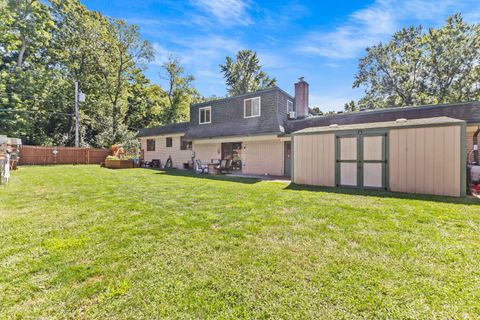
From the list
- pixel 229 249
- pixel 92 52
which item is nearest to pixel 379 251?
pixel 229 249

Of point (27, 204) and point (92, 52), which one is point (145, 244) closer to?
point (27, 204)

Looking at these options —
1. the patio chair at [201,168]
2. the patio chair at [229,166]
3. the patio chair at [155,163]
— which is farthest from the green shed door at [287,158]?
the patio chair at [155,163]

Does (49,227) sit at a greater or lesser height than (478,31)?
lesser

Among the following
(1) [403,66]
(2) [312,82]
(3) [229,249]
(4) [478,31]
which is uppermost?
(4) [478,31]

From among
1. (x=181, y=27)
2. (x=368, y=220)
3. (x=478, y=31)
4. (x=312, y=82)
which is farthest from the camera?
(x=478, y=31)

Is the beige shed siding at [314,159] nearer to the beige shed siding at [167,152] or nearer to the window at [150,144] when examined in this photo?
the beige shed siding at [167,152]

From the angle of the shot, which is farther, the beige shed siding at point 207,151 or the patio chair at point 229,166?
the beige shed siding at point 207,151

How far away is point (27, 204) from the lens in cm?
503

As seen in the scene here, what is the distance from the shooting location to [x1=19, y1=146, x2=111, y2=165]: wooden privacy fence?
17953mm

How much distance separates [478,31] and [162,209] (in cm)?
2771

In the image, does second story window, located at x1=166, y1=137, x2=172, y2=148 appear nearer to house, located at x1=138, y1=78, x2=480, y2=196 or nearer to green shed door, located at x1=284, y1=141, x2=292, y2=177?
house, located at x1=138, y1=78, x2=480, y2=196

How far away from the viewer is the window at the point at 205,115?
1496 centimetres

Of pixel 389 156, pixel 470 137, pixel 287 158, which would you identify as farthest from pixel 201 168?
pixel 470 137

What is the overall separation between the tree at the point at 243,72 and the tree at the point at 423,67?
12930 millimetres
